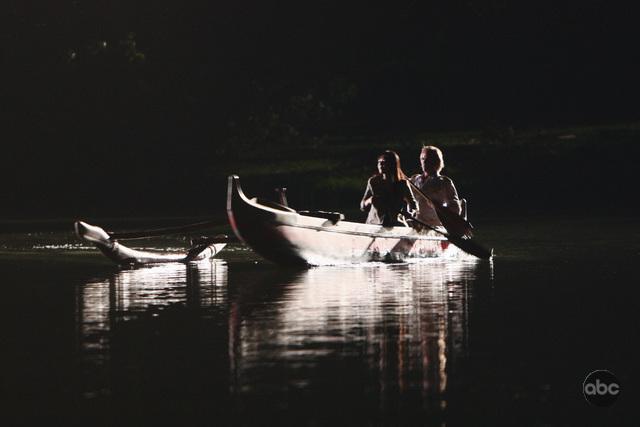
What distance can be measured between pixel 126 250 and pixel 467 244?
175 inches

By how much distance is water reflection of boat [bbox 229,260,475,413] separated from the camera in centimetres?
1045

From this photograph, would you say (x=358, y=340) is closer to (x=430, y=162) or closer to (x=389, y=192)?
(x=389, y=192)

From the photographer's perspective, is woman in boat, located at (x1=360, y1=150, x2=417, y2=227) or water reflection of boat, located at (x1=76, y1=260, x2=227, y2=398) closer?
water reflection of boat, located at (x1=76, y1=260, x2=227, y2=398)

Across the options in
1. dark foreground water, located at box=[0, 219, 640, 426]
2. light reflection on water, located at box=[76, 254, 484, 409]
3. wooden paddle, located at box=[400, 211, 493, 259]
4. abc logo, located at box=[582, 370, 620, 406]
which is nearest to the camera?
dark foreground water, located at box=[0, 219, 640, 426]

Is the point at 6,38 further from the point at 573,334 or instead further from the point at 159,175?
the point at 573,334

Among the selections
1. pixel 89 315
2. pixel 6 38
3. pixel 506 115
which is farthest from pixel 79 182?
pixel 89 315

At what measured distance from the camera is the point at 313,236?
21844 millimetres

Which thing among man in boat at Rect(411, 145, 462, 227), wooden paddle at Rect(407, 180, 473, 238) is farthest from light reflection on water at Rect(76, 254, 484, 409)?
man in boat at Rect(411, 145, 462, 227)

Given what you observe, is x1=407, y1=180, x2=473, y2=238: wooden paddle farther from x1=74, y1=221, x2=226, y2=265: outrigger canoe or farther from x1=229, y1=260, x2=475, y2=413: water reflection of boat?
x1=229, y1=260, x2=475, y2=413: water reflection of boat

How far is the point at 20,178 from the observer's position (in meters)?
48.8

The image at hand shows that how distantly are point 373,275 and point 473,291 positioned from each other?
8.93ft

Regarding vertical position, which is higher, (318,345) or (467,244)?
(467,244)

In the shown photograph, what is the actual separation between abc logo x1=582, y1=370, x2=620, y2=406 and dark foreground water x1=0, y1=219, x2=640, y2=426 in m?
0.08

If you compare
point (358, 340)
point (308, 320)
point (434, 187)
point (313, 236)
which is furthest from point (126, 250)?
point (358, 340)
